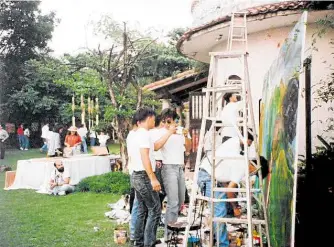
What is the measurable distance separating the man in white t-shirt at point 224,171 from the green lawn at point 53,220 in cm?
138

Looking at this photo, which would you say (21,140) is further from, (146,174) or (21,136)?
(146,174)

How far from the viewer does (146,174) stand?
178 inches

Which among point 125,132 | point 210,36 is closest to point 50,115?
point 125,132

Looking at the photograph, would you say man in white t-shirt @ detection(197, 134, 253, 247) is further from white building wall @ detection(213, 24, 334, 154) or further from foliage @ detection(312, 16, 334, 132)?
foliage @ detection(312, 16, 334, 132)

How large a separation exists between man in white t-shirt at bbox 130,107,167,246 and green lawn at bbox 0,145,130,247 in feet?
2.48

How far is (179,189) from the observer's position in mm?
5258

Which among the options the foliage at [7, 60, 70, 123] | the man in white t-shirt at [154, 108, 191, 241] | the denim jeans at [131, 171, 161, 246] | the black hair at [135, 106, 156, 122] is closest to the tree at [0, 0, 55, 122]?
the foliage at [7, 60, 70, 123]

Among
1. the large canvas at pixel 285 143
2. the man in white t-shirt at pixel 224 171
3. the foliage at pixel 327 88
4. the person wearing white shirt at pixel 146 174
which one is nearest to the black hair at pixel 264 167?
the large canvas at pixel 285 143

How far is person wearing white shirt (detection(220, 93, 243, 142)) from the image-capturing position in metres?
3.83

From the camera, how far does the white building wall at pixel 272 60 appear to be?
605cm

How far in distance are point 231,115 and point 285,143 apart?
0.90 meters

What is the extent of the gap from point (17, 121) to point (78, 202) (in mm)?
13113

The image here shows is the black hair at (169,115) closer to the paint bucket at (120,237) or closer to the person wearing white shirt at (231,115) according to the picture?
the person wearing white shirt at (231,115)

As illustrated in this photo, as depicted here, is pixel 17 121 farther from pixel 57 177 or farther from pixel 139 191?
pixel 139 191
